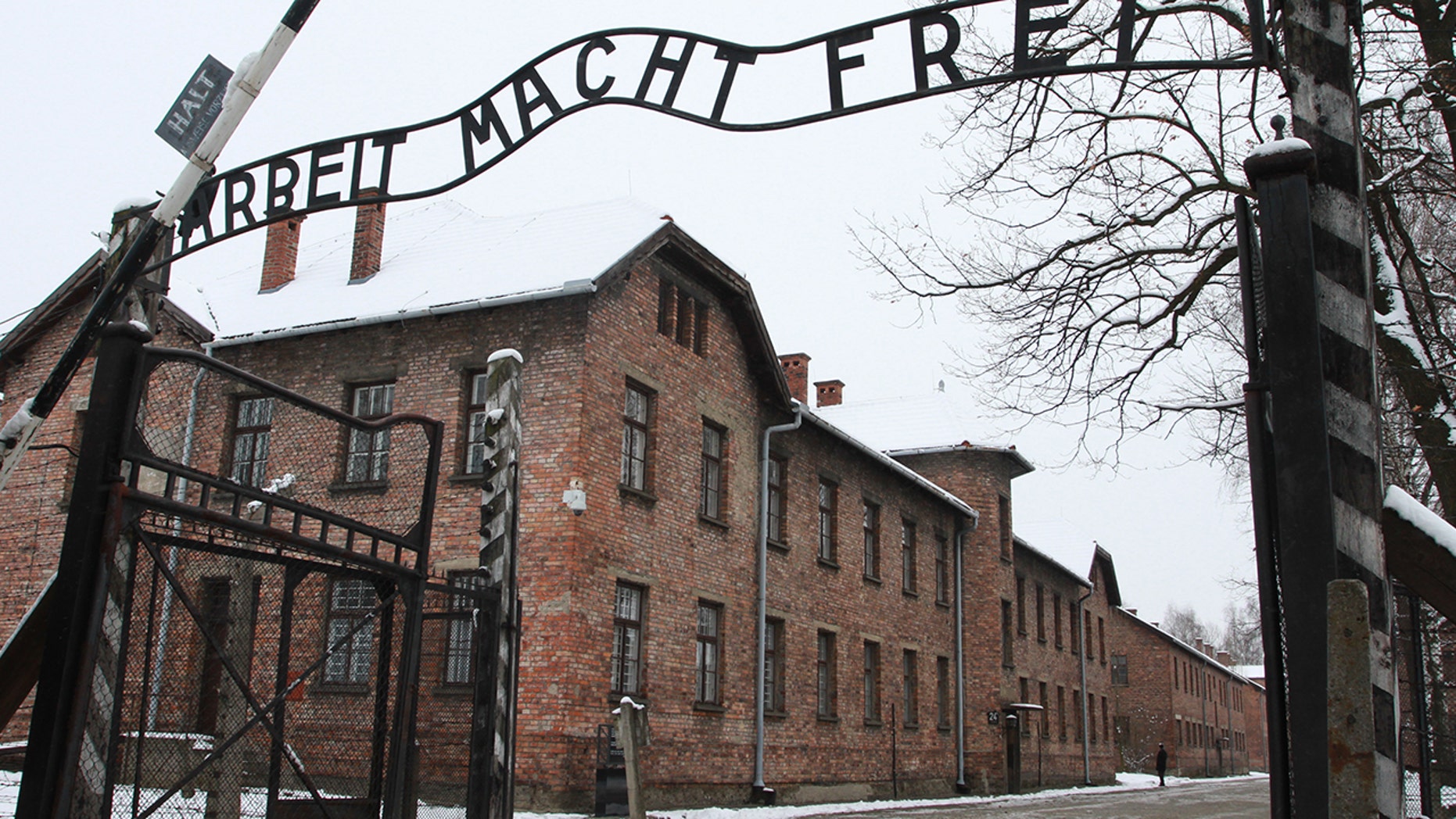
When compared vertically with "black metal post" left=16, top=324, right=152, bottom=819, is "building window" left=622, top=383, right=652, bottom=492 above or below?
above

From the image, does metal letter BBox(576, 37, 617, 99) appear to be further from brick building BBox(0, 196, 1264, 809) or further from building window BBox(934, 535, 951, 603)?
building window BBox(934, 535, 951, 603)

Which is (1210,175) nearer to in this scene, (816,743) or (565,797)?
(565,797)

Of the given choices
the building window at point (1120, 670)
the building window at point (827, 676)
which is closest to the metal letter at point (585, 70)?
the building window at point (827, 676)

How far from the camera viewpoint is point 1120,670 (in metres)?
55.5

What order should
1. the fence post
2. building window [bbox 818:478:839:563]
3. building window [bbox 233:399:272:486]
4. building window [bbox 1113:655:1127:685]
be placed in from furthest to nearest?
building window [bbox 1113:655:1127:685], building window [bbox 818:478:839:563], building window [bbox 233:399:272:486], the fence post

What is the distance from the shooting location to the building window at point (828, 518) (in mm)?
23750

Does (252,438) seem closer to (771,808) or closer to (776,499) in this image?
(776,499)

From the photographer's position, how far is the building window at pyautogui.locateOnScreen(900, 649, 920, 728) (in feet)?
88.4

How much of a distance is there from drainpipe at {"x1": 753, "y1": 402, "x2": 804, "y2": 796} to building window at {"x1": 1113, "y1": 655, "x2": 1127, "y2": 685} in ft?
126

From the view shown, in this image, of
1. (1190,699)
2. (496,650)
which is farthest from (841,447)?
(1190,699)

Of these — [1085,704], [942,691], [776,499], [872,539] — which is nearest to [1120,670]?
[1085,704]

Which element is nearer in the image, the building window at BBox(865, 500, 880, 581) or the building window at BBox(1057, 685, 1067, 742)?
the building window at BBox(865, 500, 880, 581)

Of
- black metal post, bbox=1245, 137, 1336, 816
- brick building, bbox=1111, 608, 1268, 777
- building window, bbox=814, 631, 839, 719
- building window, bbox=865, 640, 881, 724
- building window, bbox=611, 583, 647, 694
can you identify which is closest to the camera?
black metal post, bbox=1245, 137, 1336, 816

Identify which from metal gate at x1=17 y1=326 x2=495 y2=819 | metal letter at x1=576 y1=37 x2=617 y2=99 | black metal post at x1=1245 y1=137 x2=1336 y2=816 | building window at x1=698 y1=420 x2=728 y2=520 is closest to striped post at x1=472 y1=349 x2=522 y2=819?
metal gate at x1=17 y1=326 x2=495 y2=819
